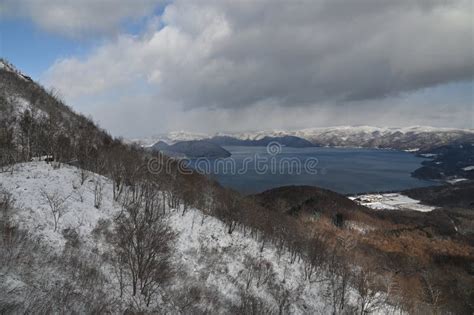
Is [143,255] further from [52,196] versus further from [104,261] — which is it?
[52,196]

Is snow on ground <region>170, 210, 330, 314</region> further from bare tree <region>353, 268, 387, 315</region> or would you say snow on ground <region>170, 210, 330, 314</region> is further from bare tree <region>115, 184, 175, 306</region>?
bare tree <region>353, 268, 387, 315</region>

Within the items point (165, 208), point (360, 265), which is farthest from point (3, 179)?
point (360, 265)

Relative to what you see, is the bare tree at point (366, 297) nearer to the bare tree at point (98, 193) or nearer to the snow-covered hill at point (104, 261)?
the snow-covered hill at point (104, 261)

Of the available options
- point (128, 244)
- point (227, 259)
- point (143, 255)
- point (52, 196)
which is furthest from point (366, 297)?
point (52, 196)

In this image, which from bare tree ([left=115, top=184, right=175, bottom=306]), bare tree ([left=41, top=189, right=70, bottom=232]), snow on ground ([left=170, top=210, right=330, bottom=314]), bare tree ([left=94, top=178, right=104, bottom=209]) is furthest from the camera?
snow on ground ([left=170, top=210, right=330, bottom=314])

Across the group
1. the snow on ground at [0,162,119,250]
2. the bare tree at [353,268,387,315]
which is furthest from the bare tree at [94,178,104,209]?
the bare tree at [353,268,387,315]

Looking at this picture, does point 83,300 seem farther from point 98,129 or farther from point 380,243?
point 380,243

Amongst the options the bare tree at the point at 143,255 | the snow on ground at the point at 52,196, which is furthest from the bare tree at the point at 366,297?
the snow on ground at the point at 52,196
